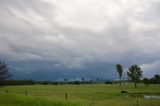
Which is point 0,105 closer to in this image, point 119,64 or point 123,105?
point 123,105

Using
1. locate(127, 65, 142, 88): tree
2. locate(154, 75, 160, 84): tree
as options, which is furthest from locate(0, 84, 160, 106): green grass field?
locate(154, 75, 160, 84): tree

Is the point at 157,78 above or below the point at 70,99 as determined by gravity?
above

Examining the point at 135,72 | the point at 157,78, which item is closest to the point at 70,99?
the point at 135,72

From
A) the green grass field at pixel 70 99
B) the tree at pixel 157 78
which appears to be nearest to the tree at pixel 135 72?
the tree at pixel 157 78

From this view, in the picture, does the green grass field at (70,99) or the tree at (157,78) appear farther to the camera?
the tree at (157,78)

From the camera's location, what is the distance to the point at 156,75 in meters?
168

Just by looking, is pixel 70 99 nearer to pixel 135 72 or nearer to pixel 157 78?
pixel 135 72

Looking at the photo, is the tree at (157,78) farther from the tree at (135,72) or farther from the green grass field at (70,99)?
the green grass field at (70,99)

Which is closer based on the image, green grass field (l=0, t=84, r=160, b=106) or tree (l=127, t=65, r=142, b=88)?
green grass field (l=0, t=84, r=160, b=106)

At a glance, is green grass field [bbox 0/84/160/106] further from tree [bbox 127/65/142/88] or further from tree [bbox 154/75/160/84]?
tree [bbox 154/75/160/84]

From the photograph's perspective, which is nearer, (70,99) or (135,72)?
(70,99)

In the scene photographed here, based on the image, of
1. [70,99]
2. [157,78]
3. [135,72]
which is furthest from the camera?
[157,78]

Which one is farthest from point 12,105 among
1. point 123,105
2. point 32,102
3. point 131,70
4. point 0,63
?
point 131,70

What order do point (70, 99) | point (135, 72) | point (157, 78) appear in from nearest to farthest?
1. point (70, 99)
2. point (135, 72)
3. point (157, 78)
